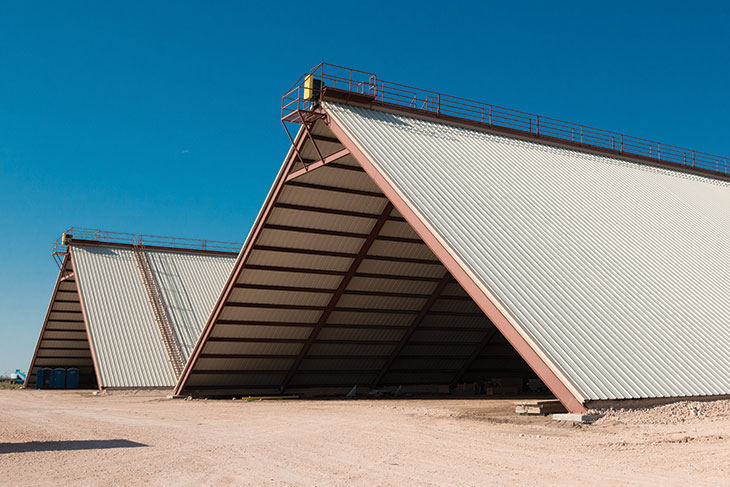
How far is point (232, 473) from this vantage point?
41.6 ft

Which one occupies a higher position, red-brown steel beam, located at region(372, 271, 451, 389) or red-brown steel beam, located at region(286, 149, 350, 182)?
red-brown steel beam, located at region(286, 149, 350, 182)

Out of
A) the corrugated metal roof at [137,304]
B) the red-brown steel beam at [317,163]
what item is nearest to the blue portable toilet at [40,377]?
the corrugated metal roof at [137,304]

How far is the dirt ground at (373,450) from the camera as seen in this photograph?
1200 cm

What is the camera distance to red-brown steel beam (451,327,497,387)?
41.1 m

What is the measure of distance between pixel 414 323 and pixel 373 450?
919 inches

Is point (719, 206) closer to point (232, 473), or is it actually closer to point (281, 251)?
point (281, 251)

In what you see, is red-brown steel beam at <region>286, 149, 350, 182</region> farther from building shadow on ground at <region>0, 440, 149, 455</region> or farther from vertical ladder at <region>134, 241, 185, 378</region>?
vertical ladder at <region>134, 241, 185, 378</region>

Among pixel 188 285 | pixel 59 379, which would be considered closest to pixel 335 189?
pixel 188 285

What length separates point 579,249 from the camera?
24484 mm

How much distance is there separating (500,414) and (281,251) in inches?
544

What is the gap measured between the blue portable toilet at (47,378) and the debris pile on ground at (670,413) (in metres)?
42.2

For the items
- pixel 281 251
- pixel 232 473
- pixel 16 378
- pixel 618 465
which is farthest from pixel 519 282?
pixel 16 378

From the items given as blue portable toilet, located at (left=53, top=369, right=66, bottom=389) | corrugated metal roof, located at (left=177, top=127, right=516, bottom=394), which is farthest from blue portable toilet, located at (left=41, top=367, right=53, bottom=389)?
corrugated metal roof, located at (left=177, top=127, right=516, bottom=394)

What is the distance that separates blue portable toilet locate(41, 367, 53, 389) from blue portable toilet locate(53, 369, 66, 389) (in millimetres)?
194
